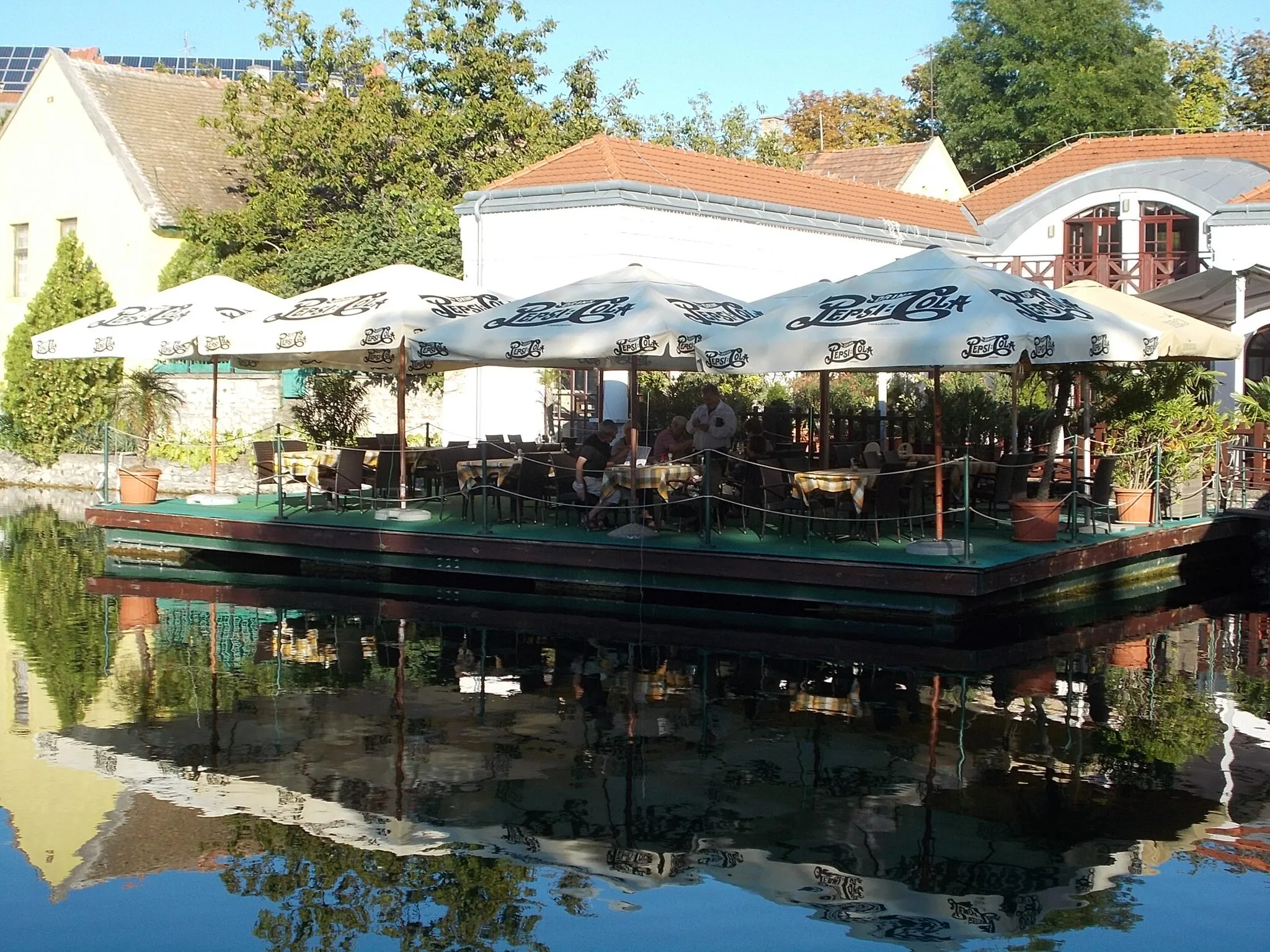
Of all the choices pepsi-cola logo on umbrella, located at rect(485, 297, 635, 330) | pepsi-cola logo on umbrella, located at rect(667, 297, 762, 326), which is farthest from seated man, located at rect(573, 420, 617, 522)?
pepsi-cola logo on umbrella, located at rect(667, 297, 762, 326)

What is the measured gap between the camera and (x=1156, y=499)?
1772 centimetres

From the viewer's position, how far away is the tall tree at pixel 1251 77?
47.6m

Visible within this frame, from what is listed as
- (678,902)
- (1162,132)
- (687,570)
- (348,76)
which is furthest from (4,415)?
(1162,132)

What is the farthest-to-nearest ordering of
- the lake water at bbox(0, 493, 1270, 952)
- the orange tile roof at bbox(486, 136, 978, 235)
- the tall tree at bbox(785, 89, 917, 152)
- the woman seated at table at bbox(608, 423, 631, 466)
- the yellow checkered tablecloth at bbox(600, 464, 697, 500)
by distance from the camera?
the tall tree at bbox(785, 89, 917, 152) → the orange tile roof at bbox(486, 136, 978, 235) → the woman seated at table at bbox(608, 423, 631, 466) → the yellow checkered tablecloth at bbox(600, 464, 697, 500) → the lake water at bbox(0, 493, 1270, 952)

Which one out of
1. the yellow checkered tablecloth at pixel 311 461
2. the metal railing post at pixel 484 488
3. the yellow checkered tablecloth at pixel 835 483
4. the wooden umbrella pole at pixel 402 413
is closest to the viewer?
the yellow checkered tablecloth at pixel 835 483

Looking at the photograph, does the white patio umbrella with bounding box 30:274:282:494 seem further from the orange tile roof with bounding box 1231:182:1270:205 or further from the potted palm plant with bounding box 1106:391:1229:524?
the orange tile roof with bounding box 1231:182:1270:205

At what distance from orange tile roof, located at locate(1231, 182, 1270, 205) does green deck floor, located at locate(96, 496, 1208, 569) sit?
38.8ft

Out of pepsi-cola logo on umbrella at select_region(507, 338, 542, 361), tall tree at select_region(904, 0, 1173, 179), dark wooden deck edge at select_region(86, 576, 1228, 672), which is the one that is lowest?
dark wooden deck edge at select_region(86, 576, 1228, 672)

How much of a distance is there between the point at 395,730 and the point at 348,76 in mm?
25727

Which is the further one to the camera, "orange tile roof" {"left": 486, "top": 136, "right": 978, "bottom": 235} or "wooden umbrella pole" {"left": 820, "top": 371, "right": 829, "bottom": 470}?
"orange tile roof" {"left": 486, "top": 136, "right": 978, "bottom": 235}

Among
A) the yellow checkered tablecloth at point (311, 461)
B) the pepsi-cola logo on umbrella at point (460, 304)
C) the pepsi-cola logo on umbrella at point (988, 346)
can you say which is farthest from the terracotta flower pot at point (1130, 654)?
the yellow checkered tablecloth at point (311, 461)

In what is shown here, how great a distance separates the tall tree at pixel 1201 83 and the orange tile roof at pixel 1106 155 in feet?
44.7

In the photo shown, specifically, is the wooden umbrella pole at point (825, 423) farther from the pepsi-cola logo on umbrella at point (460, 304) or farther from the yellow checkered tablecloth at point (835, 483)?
the pepsi-cola logo on umbrella at point (460, 304)

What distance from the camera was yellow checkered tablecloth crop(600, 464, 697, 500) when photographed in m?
16.4
